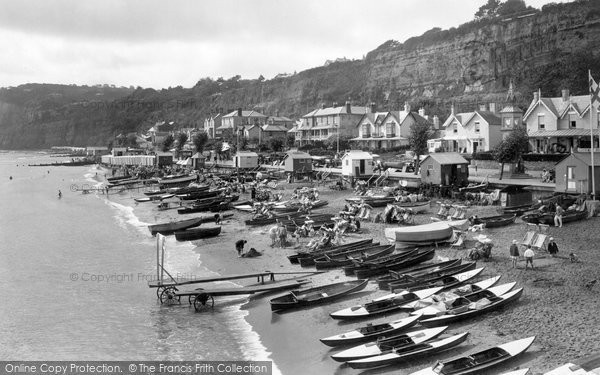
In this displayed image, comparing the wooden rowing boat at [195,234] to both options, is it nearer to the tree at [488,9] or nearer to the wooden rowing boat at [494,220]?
the wooden rowing boat at [494,220]

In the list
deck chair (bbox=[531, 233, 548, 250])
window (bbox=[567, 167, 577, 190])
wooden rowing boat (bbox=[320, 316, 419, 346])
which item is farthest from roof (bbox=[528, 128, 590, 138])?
wooden rowing boat (bbox=[320, 316, 419, 346])

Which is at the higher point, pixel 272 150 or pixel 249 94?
pixel 249 94

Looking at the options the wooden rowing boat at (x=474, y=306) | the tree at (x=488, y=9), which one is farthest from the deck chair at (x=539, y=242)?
the tree at (x=488, y=9)

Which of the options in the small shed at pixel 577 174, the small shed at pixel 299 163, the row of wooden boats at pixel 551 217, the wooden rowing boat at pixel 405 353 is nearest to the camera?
the wooden rowing boat at pixel 405 353

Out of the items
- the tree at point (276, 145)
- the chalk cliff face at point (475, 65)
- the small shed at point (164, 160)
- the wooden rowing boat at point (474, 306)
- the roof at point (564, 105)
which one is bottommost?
the wooden rowing boat at point (474, 306)

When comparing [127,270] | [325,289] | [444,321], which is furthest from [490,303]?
[127,270]

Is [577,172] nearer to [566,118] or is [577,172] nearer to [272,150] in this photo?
[566,118]
